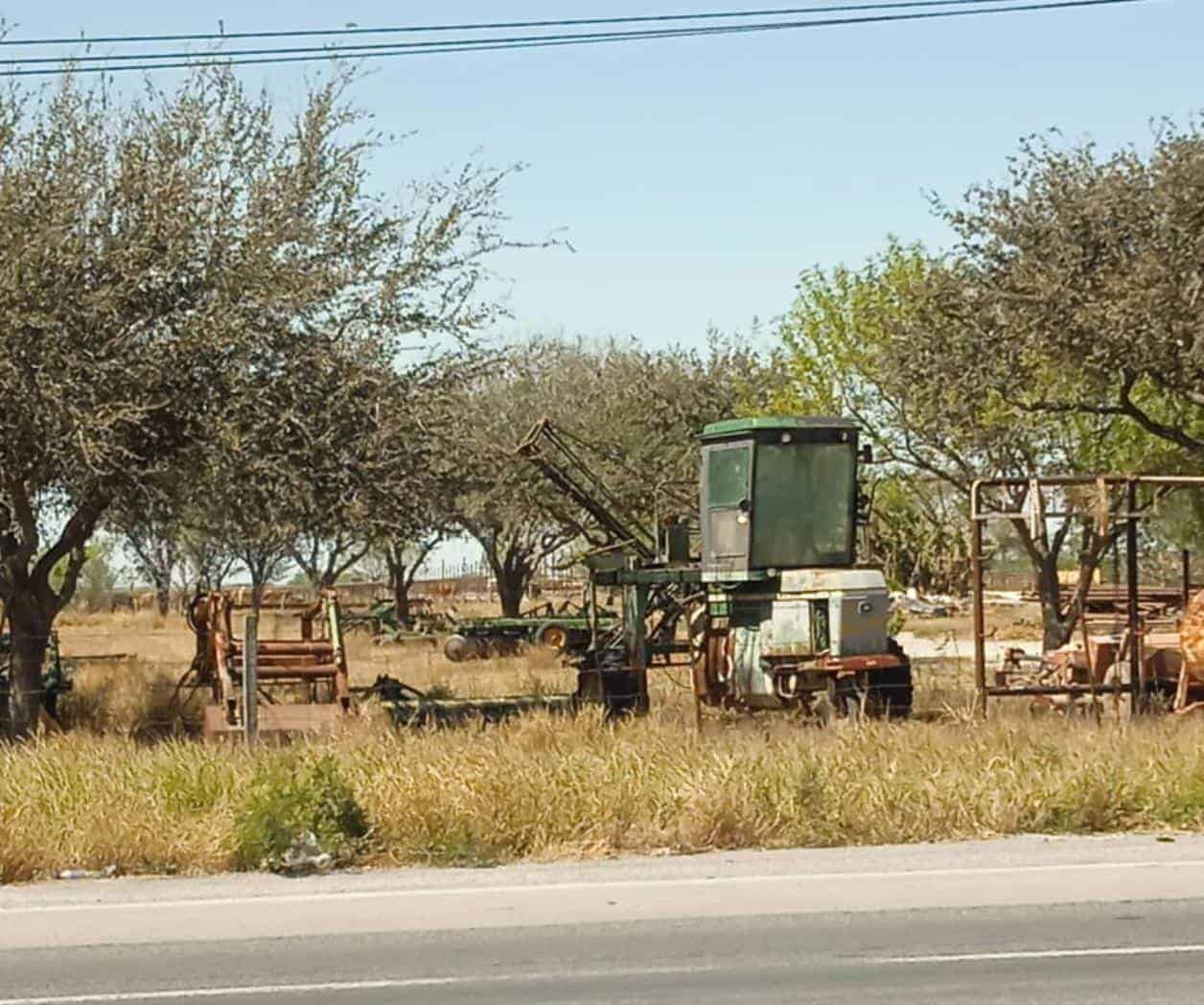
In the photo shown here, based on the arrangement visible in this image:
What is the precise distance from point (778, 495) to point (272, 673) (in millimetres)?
5782

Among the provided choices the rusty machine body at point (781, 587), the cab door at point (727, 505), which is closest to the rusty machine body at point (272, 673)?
the rusty machine body at point (781, 587)

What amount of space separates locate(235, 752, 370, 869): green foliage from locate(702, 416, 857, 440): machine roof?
28.6 ft

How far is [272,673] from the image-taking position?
2044 cm

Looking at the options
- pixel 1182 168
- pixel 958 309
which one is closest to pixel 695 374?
pixel 958 309

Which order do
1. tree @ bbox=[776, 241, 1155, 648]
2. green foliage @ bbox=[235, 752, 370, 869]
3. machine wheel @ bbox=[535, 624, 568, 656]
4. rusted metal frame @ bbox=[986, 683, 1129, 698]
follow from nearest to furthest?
1. green foliage @ bbox=[235, 752, 370, 869]
2. rusted metal frame @ bbox=[986, 683, 1129, 698]
3. tree @ bbox=[776, 241, 1155, 648]
4. machine wheel @ bbox=[535, 624, 568, 656]

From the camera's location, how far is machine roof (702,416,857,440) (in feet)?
68.6

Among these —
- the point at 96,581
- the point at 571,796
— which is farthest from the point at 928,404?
the point at 96,581

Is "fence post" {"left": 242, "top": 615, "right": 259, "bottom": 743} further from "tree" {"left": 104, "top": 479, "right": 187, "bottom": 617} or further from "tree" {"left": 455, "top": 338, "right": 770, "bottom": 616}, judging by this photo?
"tree" {"left": 455, "top": 338, "right": 770, "bottom": 616}

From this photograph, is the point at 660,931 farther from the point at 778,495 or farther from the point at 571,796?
the point at 778,495

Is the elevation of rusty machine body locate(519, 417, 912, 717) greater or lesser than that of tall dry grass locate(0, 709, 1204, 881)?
greater

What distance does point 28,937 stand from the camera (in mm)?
10375

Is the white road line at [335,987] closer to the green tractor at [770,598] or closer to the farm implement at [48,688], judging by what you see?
the green tractor at [770,598]

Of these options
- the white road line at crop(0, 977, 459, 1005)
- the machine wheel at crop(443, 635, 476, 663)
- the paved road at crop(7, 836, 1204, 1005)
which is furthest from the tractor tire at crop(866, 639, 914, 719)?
the machine wheel at crop(443, 635, 476, 663)

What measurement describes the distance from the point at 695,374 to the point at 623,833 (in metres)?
35.2
